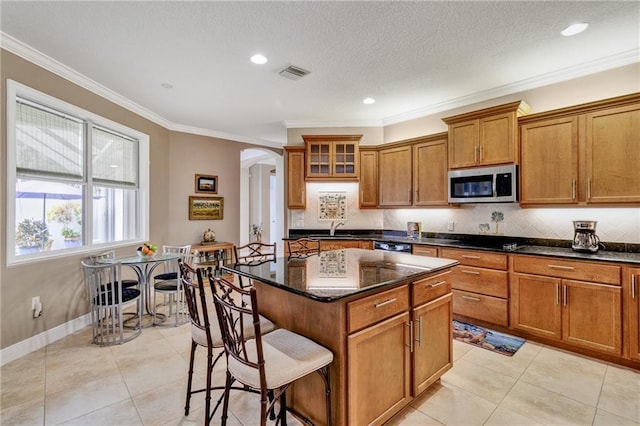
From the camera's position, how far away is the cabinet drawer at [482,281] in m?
3.12

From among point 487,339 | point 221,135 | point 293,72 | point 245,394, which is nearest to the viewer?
point 245,394

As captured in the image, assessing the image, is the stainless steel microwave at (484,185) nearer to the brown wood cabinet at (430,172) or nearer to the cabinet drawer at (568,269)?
the brown wood cabinet at (430,172)

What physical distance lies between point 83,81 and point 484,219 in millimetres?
5121

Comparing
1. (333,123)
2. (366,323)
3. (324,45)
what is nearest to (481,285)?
(366,323)

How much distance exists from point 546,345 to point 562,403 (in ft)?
3.42

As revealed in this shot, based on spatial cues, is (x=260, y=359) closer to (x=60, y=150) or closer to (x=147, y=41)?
(x=147, y=41)

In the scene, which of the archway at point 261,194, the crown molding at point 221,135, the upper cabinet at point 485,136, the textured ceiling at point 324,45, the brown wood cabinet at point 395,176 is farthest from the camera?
the archway at point 261,194

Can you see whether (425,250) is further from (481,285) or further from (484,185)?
(484,185)

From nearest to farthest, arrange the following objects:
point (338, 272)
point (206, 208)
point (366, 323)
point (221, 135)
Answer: point (366, 323)
point (338, 272)
point (206, 208)
point (221, 135)

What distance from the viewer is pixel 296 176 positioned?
16.2ft

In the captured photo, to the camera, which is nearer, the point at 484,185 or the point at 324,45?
the point at 324,45

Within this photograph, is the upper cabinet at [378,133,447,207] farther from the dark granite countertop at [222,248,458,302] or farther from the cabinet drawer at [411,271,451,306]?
the cabinet drawer at [411,271,451,306]

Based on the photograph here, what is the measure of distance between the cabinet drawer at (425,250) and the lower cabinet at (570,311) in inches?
34.3

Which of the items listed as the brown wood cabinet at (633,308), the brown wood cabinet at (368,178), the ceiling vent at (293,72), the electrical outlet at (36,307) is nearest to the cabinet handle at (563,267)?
the brown wood cabinet at (633,308)
